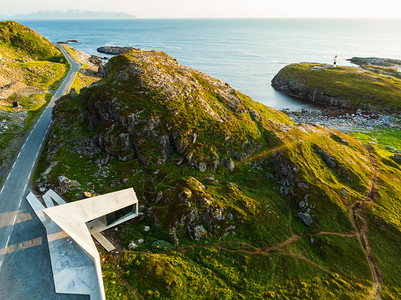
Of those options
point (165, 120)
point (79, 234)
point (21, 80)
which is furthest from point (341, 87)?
point (21, 80)

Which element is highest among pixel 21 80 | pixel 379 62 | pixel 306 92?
pixel 379 62

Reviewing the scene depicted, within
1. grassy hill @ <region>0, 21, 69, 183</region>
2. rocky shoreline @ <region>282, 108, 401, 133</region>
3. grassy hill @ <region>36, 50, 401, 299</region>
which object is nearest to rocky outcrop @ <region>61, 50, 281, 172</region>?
grassy hill @ <region>36, 50, 401, 299</region>

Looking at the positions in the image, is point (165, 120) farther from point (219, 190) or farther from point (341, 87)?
point (341, 87)

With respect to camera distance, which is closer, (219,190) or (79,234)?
(79,234)

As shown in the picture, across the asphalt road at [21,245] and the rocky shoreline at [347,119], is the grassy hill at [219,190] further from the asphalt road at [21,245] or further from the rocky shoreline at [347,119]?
the rocky shoreline at [347,119]

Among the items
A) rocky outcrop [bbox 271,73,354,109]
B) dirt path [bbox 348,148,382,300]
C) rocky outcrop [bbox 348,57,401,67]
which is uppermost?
rocky outcrop [bbox 348,57,401,67]

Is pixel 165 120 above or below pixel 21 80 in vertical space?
below

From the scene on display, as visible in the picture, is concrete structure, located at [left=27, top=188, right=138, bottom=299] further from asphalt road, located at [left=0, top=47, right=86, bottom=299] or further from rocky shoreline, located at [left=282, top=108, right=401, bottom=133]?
rocky shoreline, located at [left=282, top=108, right=401, bottom=133]
